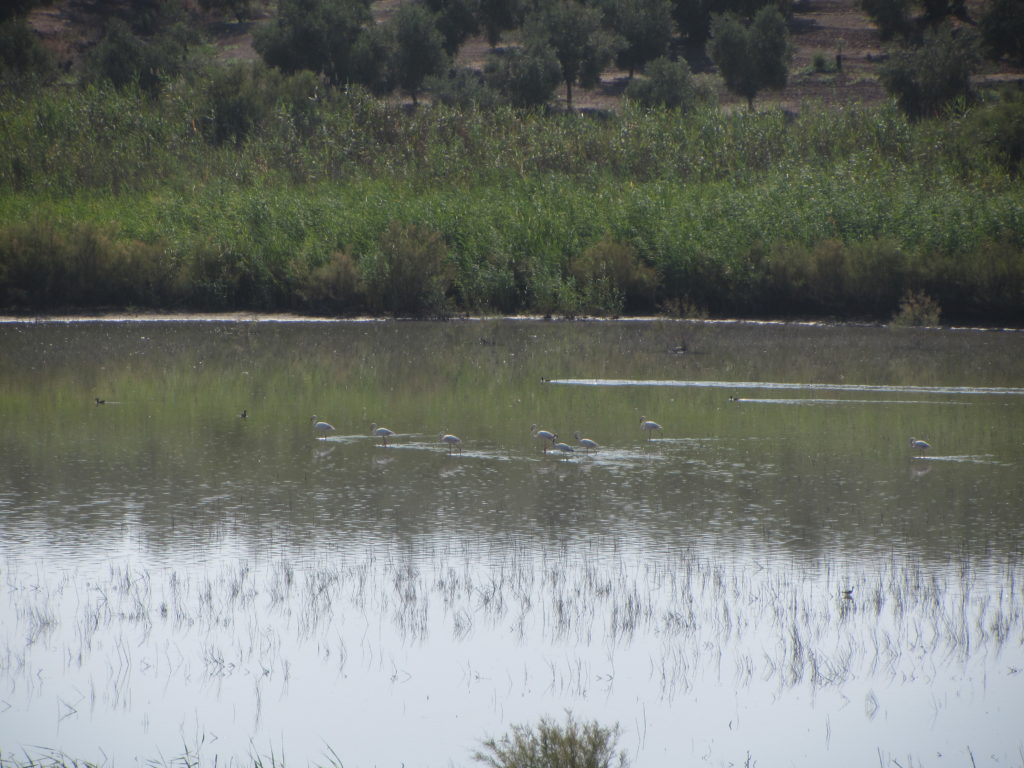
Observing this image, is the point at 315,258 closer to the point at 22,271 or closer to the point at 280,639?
the point at 22,271

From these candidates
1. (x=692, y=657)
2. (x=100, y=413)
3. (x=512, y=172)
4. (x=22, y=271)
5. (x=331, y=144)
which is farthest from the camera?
(x=331, y=144)

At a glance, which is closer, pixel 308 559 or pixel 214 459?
pixel 308 559

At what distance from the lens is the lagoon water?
6.69 m

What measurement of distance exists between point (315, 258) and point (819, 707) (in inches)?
929

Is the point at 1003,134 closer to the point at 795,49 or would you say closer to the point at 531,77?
the point at 531,77

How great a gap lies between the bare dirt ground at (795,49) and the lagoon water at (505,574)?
1608 inches

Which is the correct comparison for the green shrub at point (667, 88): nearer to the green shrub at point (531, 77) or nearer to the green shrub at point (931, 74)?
the green shrub at point (531, 77)

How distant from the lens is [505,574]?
30.0 feet

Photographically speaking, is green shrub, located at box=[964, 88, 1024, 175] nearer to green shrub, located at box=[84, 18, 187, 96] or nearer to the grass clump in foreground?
the grass clump in foreground

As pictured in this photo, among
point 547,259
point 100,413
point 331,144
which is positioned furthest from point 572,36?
point 100,413

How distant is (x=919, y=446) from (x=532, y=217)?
17438mm

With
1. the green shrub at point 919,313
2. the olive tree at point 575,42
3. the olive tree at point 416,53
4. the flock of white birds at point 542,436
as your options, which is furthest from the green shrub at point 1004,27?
the flock of white birds at point 542,436

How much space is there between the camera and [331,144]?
1478 inches

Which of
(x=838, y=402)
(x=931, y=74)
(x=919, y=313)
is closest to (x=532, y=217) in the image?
(x=919, y=313)
